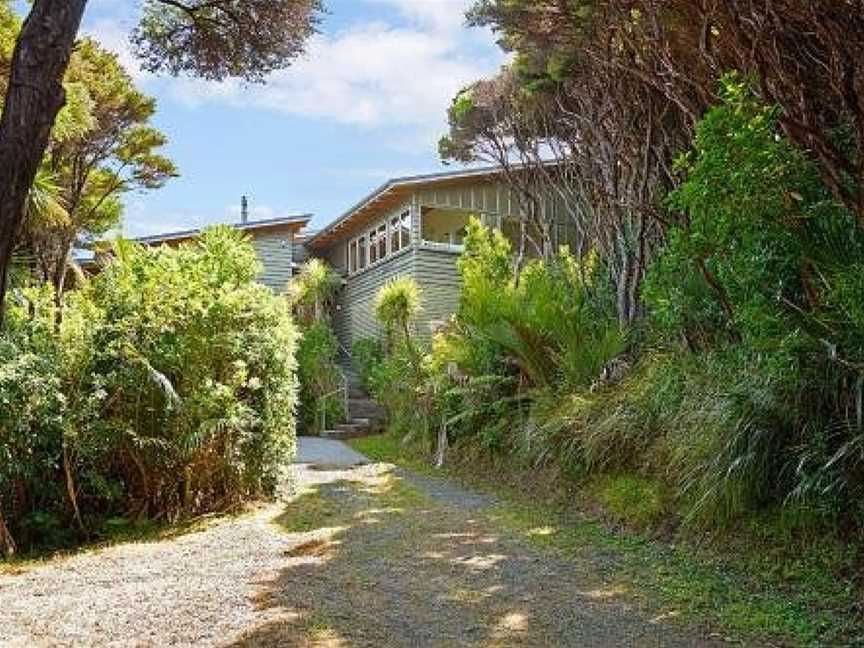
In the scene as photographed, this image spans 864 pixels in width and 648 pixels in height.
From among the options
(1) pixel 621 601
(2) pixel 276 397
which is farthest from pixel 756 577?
(2) pixel 276 397

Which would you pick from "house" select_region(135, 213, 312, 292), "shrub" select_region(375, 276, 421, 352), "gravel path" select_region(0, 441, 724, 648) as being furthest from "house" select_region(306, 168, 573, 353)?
"gravel path" select_region(0, 441, 724, 648)

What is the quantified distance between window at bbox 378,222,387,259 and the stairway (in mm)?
3402

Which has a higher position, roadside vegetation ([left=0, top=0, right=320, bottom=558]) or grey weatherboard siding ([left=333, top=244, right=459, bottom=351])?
grey weatherboard siding ([left=333, top=244, right=459, bottom=351])

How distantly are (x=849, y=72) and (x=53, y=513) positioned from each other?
785cm

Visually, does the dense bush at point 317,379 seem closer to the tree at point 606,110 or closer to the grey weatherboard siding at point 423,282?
the grey weatherboard siding at point 423,282

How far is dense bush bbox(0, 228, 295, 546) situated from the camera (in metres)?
7.89

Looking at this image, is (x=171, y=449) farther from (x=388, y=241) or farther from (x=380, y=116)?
(x=388, y=241)

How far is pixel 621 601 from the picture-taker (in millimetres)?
4863

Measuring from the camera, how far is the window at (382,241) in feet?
73.2

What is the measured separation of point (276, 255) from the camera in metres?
24.4

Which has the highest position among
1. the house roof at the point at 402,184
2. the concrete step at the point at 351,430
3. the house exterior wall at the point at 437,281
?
the house roof at the point at 402,184

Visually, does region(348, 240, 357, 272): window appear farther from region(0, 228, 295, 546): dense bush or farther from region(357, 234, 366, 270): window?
region(0, 228, 295, 546): dense bush

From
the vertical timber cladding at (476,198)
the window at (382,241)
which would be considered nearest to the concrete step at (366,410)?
the window at (382,241)

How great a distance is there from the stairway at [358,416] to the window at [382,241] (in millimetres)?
3402
